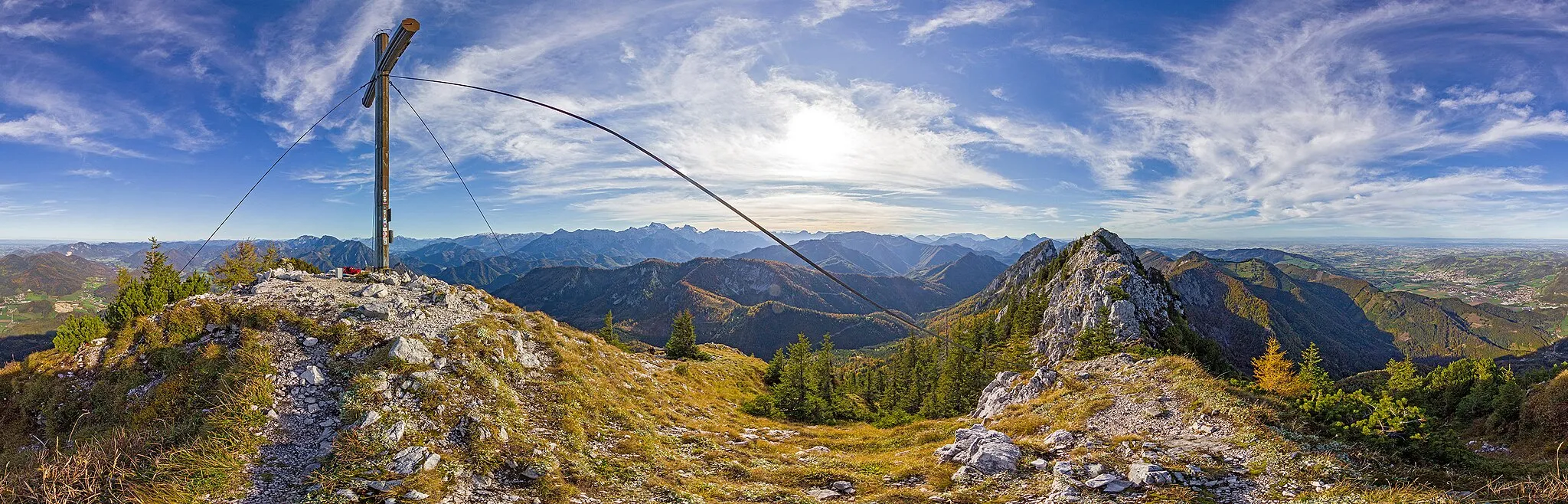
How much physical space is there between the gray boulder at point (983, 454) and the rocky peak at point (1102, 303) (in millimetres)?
25569

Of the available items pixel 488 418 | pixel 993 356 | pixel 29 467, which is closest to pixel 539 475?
pixel 488 418

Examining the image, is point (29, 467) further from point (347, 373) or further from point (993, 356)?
point (993, 356)

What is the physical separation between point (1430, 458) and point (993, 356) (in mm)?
46219

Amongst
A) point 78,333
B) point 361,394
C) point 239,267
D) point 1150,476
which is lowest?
point 1150,476

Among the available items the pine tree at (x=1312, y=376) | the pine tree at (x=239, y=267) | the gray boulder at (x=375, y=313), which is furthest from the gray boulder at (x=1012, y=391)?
the pine tree at (x=239, y=267)

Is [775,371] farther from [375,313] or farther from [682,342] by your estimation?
[375,313]

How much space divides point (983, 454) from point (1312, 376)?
67.4ft

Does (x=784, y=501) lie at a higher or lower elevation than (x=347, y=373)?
lower

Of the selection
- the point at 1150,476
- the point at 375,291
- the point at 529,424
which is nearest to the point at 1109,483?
the point at 1150,476

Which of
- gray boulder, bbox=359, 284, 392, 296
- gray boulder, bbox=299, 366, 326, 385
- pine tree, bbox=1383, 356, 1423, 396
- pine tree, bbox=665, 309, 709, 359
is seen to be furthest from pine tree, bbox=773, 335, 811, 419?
pine tree, bbox=1383, 356, 1423, 396

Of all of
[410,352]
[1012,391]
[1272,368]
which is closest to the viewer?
[410,352]

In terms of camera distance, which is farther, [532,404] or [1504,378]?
[1504,378]

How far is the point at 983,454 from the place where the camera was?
13.7m

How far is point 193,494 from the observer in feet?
29.2
